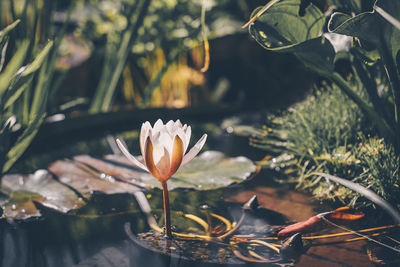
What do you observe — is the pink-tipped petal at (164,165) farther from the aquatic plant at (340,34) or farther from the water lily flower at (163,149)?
the aquatic plant at (340,34)

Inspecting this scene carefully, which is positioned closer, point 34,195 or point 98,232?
point 98,232

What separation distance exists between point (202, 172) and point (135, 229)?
355 millimetres

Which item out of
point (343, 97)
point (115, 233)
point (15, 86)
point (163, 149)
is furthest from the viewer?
point (343, 97)

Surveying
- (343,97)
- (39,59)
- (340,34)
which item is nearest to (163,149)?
(39,59)

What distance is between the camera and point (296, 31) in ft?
3.68

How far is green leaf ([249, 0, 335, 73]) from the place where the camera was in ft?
3.46

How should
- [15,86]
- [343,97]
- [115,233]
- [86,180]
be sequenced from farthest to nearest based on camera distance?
1. [343,97]
2. [86,180]
3. [15,86]
4. [115,233]

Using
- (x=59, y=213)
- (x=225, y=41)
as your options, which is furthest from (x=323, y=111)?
(x=225, y=41)

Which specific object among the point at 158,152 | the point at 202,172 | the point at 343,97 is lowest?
the point at 202,172

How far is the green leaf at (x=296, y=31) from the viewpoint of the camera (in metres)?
1.05

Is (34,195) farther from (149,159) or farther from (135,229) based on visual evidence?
(149,159)

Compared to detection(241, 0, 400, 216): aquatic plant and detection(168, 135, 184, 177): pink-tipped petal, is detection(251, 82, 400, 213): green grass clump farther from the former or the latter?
detection(168, 135, 184, 177): pink-tipped petal

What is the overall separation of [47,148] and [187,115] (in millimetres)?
744

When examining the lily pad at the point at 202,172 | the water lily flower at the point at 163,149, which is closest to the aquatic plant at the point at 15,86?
the lily pad at the point at 202,172
